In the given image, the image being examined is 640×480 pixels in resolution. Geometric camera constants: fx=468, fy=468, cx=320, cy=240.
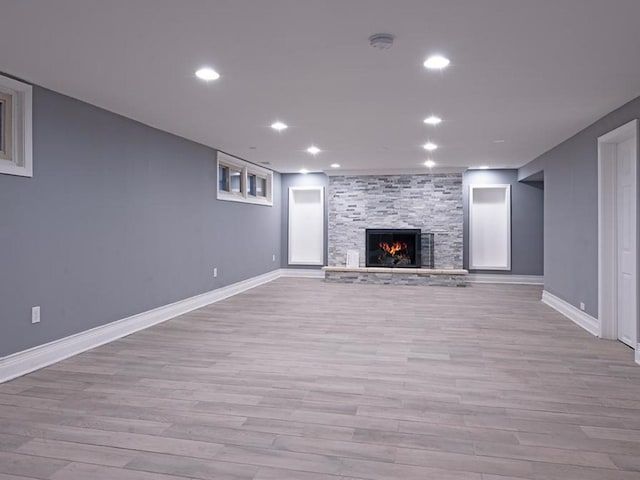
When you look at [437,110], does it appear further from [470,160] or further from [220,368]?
[470,160]

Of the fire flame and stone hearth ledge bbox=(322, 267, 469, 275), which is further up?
the fire flame

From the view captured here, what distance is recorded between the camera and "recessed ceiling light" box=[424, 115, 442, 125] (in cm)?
488

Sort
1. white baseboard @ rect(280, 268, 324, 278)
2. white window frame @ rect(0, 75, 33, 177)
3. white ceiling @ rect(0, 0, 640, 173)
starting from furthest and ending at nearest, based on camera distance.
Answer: white baseboard @ rect(280, 268, 324, 278), white window frame @ rect(0, 75, 33, 177), white ceiling @ rect(0, 0, 640, 173)

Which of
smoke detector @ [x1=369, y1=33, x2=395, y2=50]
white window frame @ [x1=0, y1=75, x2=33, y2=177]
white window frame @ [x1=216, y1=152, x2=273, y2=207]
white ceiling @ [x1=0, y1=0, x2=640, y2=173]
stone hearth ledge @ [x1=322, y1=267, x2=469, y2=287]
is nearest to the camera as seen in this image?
white ceiling @ [x1=0, y1=0, x2=640, y2=173]

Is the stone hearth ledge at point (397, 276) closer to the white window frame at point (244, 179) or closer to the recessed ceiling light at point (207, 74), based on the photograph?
the white window frame at point (244, 179)

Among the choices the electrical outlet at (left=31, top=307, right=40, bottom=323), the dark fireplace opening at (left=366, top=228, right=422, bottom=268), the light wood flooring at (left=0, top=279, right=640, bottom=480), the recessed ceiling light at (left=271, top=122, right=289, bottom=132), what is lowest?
the light wood flooring at (left=0, top=279, right=640, bottom=480)

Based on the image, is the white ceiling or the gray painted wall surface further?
the gray painted wall surface

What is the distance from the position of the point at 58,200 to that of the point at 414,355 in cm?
334

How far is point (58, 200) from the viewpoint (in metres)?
3.96

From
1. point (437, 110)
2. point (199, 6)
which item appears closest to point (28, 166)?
point (199, 6)

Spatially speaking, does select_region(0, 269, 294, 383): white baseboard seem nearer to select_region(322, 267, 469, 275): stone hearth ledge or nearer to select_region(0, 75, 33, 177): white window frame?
select_region(0, 75, 33, 177): white window frame

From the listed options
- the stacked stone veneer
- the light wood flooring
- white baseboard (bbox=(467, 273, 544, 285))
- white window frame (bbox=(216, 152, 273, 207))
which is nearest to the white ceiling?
white window frame (bbox=(216, 152, 273, 207))

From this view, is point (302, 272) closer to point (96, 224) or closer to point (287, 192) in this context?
point (287, 192)

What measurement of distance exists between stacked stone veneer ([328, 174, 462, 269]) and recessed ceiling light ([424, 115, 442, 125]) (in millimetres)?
4443
